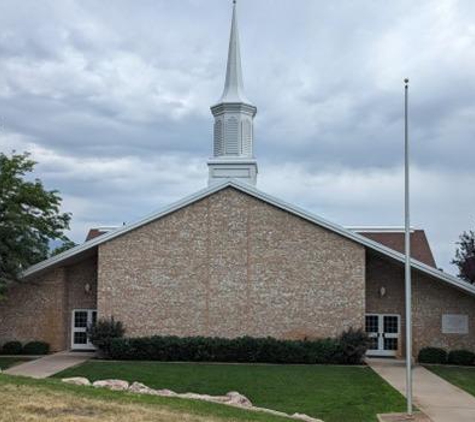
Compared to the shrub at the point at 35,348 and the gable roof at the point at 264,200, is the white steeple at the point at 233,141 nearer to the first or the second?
the gable roof at the point at 264,200

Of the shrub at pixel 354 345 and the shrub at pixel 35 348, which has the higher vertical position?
the shrub at pixel 354 345

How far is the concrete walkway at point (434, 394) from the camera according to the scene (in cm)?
1560

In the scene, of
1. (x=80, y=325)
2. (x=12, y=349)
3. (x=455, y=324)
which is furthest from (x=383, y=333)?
(x=12, y=349)

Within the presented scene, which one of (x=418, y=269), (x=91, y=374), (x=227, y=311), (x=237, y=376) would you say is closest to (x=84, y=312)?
(x=227, y=311)

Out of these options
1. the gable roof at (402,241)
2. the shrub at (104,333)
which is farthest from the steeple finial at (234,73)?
the shrub at (104,333)

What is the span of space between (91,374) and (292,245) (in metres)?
9.80

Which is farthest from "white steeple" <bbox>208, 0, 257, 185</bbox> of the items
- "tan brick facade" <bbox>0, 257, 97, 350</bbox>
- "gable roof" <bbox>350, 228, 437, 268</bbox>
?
"tan brick facade" <bbox>0, 257, 97, 350</bbox>

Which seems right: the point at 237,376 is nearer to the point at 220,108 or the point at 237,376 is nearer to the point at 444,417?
the point at 444,417

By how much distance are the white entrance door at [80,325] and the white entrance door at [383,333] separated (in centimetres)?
1159

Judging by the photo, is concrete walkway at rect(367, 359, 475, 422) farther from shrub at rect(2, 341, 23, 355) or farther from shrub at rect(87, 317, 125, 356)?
shrub at rect(2, 341, 23, 355)

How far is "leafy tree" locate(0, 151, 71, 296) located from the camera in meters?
26.6

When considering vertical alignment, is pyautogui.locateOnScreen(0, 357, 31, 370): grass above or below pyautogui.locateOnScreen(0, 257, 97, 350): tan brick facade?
below

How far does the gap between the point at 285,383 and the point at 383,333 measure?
10.9m

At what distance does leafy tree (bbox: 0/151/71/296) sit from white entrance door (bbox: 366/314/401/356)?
1333 cm
